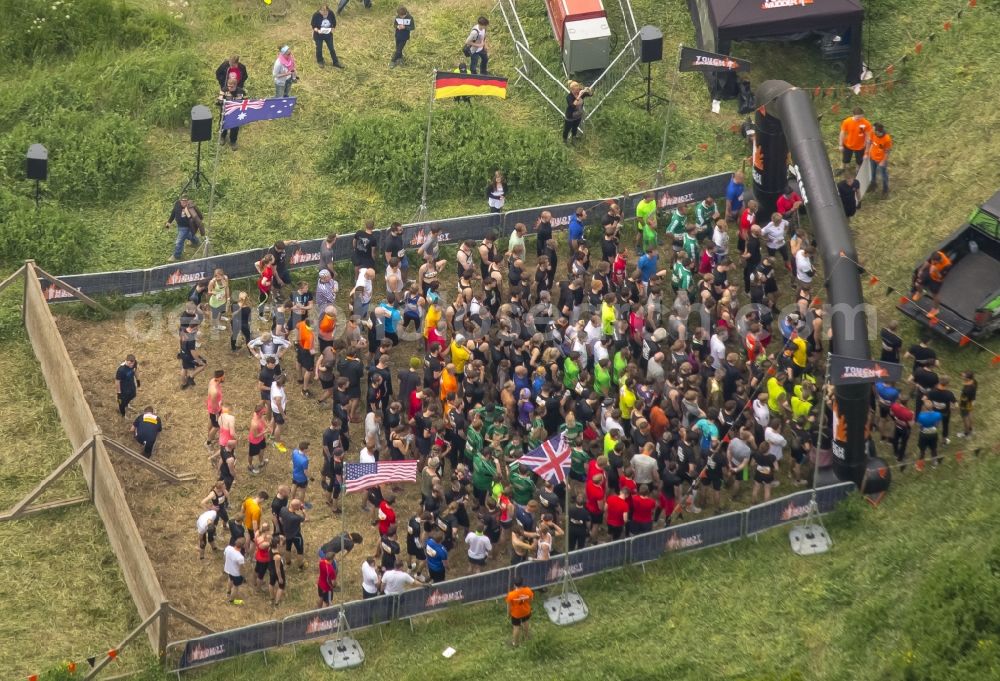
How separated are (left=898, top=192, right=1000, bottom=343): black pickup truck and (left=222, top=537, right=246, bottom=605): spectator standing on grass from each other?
13.5m

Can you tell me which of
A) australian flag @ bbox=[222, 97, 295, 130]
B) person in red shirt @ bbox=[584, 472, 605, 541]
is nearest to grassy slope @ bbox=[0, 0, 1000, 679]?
person in red shirt @ bbox=[584, 472, 605, 541]

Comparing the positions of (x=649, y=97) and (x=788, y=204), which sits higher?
(x=649, y=97)

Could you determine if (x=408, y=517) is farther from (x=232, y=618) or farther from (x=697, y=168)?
(x=697, y=168)

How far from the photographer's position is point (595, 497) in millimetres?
29516

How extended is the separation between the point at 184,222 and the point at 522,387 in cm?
866

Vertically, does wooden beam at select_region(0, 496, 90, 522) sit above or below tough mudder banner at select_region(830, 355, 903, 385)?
below

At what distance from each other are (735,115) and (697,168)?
2.03 metres

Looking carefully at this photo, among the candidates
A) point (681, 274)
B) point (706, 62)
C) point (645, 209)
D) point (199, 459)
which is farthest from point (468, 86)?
point (199, 459)

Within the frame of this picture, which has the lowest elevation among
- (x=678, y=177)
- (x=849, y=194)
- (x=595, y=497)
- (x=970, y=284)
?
(x=595, y=497)

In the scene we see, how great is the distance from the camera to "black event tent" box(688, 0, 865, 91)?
127 feet

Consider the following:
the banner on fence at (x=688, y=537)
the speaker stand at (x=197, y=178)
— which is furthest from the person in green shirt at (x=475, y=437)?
the speaker stand at (x=197, y=178)

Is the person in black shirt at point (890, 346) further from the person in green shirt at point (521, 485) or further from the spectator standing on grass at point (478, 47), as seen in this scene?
the spectator standing on grass at point (478, 47)

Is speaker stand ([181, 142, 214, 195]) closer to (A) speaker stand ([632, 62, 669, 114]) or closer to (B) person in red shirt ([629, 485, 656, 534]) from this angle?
(A) speaker stand ([632, 62, 669, 114])

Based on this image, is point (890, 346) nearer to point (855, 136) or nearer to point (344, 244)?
point (855, 136)
